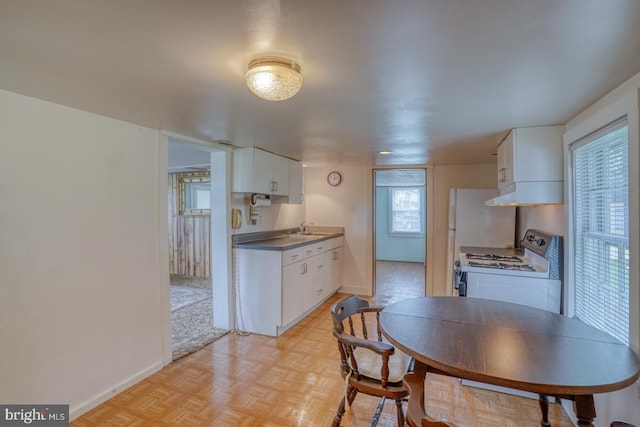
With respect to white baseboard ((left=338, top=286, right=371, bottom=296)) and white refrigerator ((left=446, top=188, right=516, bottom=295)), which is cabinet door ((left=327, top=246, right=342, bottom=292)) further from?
white refrigerator ((left=446, top=188, right=516, bottom=295))

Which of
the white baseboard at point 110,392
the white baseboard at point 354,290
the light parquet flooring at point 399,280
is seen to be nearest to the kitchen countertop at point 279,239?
the white baseboard at point 354,290

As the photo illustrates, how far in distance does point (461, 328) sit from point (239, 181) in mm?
2515

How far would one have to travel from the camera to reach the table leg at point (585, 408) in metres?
1.29

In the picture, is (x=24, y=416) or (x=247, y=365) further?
(x=247, y=365)

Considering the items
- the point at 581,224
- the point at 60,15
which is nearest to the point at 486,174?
the point at 581,224

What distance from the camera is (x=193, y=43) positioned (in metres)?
1.18

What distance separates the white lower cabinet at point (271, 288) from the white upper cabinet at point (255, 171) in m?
0.68

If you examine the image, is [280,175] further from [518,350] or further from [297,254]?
[518,350]

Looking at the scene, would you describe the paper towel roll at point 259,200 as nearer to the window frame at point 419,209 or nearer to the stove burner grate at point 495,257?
the stove burner grate at point 495,257

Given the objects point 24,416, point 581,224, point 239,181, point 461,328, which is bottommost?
point 24,416

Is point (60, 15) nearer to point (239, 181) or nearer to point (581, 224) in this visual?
point (239, 181)

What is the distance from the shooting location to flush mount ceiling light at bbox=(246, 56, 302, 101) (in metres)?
1.29

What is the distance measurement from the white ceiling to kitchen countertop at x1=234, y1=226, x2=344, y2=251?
4.92 feet

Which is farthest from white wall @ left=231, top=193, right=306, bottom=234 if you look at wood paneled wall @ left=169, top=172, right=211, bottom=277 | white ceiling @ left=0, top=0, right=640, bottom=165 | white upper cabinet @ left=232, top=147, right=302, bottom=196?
wood paneled wall @ left=169, top=172, right=211, bottom=277
